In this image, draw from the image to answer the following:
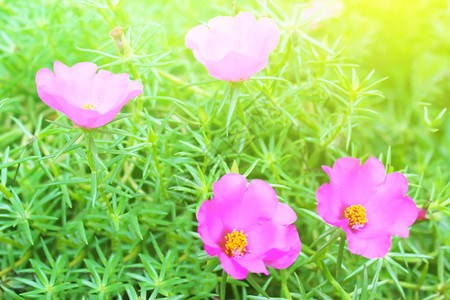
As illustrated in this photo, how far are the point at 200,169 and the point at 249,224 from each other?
0.13 meters

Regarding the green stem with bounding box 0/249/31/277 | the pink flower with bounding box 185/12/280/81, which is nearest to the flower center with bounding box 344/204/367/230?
the pink flower with bounding box 185/12/280/81

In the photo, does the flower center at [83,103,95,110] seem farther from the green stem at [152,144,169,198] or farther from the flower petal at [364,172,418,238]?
the flower petal at [364,172,418,238]

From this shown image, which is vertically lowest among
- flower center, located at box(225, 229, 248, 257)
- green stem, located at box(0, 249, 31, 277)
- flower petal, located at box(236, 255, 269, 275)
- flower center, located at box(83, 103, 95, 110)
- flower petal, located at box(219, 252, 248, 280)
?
green stem, located at box(0, 249, 31, 277)

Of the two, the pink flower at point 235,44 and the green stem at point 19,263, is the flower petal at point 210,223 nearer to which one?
the pink flower at point 235,44

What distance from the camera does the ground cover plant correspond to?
2.51ft

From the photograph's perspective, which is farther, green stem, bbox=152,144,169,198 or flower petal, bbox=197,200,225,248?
green stem, bbox=152,144,169,198

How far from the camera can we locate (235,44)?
2.67 ft

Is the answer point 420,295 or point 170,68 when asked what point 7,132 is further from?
point 420,295

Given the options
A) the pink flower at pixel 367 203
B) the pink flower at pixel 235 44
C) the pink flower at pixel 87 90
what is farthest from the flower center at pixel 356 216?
the pink flower at pixel 87 90

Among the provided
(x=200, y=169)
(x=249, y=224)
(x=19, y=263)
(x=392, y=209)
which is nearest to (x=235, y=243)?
(x=249, y=224)

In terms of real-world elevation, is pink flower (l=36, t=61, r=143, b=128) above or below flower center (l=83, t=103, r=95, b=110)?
above

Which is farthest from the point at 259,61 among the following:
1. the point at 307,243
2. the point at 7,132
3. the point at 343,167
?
the point at 7,132

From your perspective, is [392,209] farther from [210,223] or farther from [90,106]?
[90,106]

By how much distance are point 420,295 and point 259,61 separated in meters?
0.63
